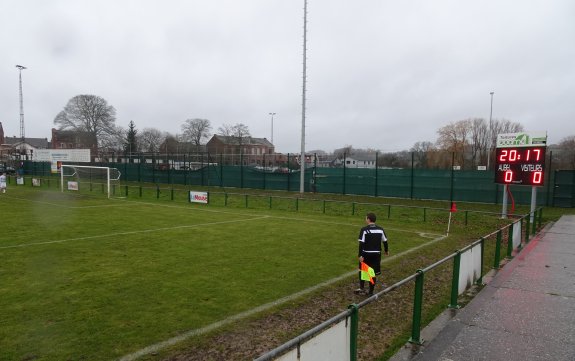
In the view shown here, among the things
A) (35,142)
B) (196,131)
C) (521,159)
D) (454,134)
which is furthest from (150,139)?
(521,159)

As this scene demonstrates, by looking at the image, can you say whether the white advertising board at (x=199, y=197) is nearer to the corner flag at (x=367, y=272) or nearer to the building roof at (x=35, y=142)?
the corner flag at (x=367, y=272)

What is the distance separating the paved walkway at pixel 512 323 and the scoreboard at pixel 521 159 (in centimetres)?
752

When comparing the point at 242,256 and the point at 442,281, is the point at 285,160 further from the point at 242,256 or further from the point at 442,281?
the point at 442,281

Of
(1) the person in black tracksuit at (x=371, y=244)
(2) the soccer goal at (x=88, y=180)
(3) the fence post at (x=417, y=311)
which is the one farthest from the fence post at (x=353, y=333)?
(2) the soccer goal at (x=88, y=180)

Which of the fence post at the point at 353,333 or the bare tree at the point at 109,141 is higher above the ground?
the bare tree at the point at 109,141

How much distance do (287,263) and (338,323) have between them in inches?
270

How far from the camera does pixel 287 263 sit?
1048 centimetres

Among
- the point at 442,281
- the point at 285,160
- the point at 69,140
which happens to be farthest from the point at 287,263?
the point at 69,140

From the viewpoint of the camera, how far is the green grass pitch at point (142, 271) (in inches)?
231

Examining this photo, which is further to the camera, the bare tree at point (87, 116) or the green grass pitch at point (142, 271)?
the bare tree at point (87, 116)

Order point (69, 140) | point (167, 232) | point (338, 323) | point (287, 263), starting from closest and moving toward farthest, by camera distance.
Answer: point (338, 323) < point (287, 263) < point (167, 232) < point (69, 140)

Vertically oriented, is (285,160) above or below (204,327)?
above

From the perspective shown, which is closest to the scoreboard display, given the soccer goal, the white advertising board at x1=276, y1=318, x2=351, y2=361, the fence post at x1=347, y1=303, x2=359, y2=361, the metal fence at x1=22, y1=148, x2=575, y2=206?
the metal fence at x1=22, y1=148, x2=575, y2=206

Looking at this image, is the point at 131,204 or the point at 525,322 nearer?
the point at 525,322
